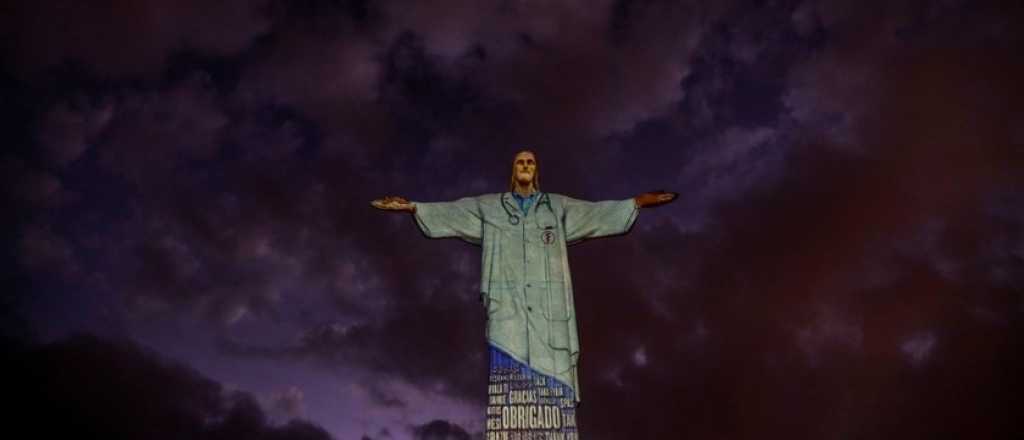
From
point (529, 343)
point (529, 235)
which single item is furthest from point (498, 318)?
point (529, 235)

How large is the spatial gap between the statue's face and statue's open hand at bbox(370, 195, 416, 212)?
212 cm

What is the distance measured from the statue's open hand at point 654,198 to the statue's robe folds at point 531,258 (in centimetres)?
16

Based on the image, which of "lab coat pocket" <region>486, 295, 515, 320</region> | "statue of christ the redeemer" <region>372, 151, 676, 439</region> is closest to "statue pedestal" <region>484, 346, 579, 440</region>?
"statue of christ the redeemer" <region>372, 151, 676, 439</region>

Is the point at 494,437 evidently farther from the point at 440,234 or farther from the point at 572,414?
the point at 440,234

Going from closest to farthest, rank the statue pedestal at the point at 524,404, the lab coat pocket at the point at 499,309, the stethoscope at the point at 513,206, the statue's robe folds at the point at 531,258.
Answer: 1. the statue pedestal at the point at 524,404
2. the statue's robe folds at the point at 531,258
3. the lab coat pocket at the point at 499,309
4. the stethoscope at the point at 513,206

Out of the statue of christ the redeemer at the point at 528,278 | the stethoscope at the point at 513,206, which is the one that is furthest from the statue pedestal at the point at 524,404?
the stethoscope at the point at 513,206

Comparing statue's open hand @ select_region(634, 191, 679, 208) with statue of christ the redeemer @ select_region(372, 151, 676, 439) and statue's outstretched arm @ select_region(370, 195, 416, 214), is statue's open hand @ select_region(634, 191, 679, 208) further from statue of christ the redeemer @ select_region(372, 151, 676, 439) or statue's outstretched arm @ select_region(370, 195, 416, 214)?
statue's outstretched arm @ select_region(370, 195, 416, 214)

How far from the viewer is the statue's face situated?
1750 centimetres

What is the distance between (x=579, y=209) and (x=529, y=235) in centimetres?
115

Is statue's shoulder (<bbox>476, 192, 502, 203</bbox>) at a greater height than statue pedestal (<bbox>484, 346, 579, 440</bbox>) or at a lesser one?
greater

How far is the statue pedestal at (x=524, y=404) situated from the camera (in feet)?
49.4

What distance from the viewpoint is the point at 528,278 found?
16.4 metres

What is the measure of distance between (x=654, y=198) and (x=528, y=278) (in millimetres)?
2852

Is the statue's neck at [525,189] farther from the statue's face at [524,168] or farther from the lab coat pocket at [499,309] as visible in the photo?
the lab coat pocket at [499,309]
